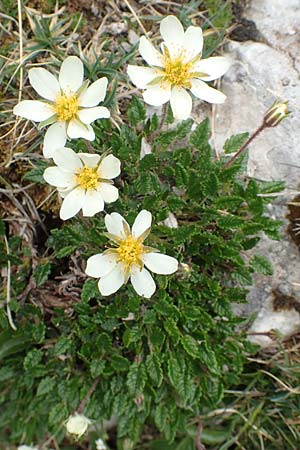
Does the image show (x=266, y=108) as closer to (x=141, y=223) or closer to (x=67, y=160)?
(x=141, y=223)

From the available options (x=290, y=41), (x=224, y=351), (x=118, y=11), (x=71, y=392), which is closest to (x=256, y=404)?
(x=224, y=351)

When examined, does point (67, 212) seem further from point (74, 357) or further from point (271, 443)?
point (271, 443)

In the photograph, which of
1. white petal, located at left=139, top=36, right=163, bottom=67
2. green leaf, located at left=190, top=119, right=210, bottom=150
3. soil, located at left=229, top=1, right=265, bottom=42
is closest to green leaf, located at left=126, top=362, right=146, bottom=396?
green leaf, located at left=190, top=119, right=210, bottom=150

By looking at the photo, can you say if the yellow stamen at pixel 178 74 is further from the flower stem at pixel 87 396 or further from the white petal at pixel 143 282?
the flower stem at pixel 87 396

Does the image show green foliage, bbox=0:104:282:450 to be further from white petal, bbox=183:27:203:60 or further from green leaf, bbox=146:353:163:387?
white petal, bbox=183:27:203:60

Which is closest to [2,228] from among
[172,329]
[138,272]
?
[138,272]

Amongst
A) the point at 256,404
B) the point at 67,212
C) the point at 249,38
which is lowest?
the point at 256,404
